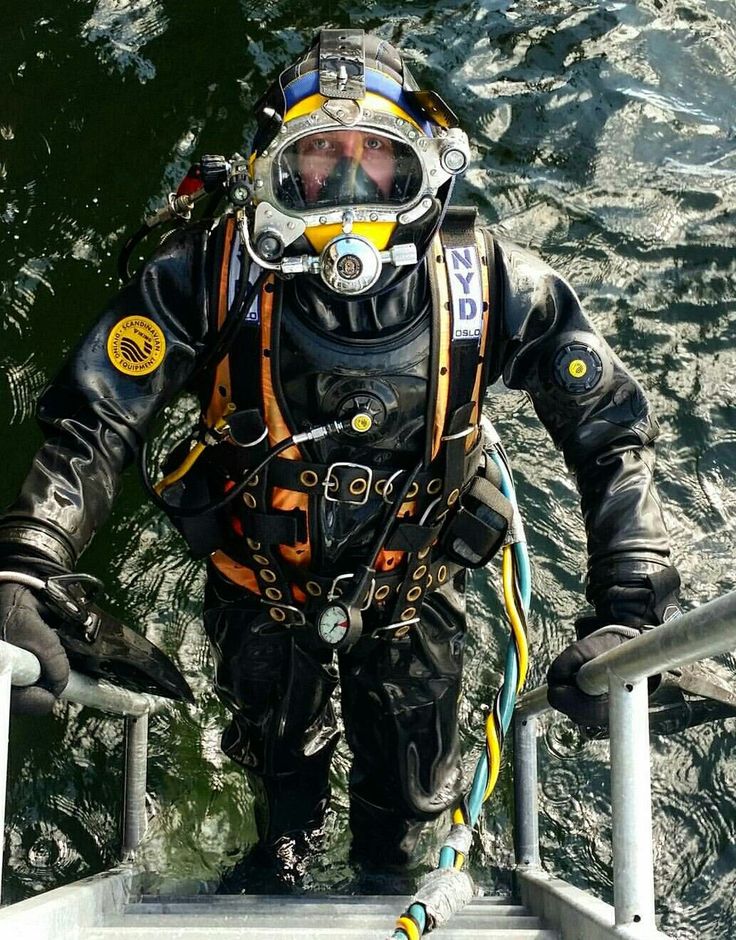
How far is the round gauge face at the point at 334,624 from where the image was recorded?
2305 mm

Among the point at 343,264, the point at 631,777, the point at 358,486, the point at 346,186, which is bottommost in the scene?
the point at 631,777

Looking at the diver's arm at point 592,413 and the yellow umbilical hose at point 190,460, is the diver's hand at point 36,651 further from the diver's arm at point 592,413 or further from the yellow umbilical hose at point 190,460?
the diver's arm at point 592,413

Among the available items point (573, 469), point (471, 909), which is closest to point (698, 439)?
point (573, 469)

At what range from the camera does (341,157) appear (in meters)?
2.09

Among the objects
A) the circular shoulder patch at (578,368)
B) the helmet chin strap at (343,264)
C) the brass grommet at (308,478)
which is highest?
the helmet chin strap at (343,264)

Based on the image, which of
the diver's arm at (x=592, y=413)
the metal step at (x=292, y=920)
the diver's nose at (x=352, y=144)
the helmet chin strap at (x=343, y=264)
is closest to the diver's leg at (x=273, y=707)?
the metal step at (x=292, y=920)

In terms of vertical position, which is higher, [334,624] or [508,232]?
[508,232]

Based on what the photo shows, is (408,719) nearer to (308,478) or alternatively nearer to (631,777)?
(308,478)

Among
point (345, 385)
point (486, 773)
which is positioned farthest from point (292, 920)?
point (345, 385)

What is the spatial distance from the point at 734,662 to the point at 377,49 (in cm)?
204

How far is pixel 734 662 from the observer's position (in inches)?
137

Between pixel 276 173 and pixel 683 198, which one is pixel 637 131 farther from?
pixel 276 173

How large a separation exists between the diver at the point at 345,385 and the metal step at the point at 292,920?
0.44m

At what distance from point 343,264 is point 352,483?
420 mm
